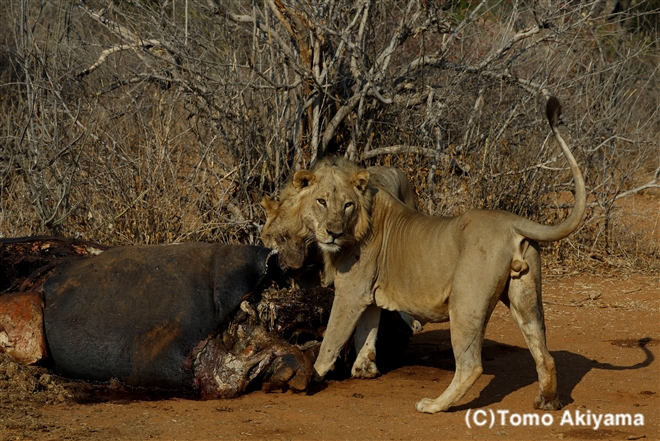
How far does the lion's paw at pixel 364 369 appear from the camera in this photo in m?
5.41

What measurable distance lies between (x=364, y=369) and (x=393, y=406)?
64 centimetres

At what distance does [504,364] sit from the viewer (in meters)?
5.87

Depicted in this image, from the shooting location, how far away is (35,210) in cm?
719

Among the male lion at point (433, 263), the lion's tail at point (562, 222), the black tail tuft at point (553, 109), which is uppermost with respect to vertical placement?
the black tail tuft at point (553, 109)

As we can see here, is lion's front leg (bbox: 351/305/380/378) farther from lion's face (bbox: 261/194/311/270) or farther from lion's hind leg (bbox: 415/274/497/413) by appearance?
lion's hind leg (bbox: 415/274/497/413)

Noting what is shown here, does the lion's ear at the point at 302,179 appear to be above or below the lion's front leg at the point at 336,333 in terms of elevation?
above

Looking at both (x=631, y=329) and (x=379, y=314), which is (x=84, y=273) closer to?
(x=379, y=314)

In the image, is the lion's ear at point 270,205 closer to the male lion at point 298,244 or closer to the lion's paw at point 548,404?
the male lion at point 298,244

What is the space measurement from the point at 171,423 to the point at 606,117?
20.0 feet

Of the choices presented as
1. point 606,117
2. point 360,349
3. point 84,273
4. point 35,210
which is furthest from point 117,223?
point 606,117

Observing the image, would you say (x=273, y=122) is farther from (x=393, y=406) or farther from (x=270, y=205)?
(x=393, y=406)

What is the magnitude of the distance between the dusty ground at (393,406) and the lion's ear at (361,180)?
121 centimetres

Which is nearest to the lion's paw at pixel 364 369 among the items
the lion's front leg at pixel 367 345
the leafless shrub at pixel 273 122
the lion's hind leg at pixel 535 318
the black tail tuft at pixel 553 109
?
the lion's front leg at pixel 367 345

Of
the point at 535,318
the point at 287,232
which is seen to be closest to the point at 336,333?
the point at 287,232
